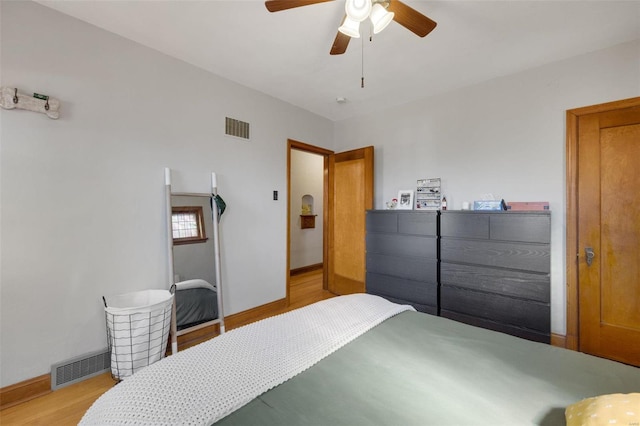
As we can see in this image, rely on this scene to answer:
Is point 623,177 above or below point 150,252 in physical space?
above

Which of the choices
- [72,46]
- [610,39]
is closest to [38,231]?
[72,46]

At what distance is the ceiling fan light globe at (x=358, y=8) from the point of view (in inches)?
53.6

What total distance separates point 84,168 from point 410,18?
2.42 m

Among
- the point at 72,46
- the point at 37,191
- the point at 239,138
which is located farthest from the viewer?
the point at 239,138

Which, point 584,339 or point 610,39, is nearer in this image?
point 610,39

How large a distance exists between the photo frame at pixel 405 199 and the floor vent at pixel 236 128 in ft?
6.41

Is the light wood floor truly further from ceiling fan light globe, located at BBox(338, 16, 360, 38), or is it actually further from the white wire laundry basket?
ceiling fan light globe, located at BBox(338, 16, 360, 38)

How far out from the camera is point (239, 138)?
2877 mm

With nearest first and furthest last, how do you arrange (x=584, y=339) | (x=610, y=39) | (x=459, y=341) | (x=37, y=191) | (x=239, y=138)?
1. (x=459, y=341)
2. (x=37, y=191)
3. (x=610, y=39)
4. (x=584, y=339)
5. (x=239, y=138)

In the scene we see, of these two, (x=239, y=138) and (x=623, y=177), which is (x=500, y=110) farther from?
(x=239, y=138)

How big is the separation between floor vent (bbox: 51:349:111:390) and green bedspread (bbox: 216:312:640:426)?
190 centimetres

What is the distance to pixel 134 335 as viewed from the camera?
187 centimetres

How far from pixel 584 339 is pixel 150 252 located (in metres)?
3.75

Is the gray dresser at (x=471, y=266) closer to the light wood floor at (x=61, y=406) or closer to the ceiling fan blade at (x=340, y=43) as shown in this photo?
the ceiling fan blade at (x=340, y=43)
